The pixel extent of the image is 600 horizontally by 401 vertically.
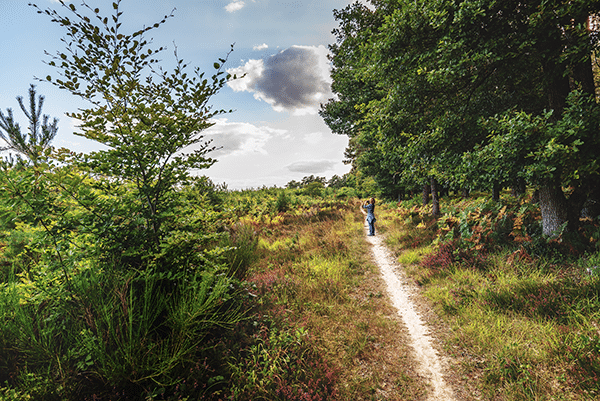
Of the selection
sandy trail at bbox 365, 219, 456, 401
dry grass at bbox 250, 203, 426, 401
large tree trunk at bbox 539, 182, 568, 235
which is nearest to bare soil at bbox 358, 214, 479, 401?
sandy trail at bbox 365, 219, 456, 401

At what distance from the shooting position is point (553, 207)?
5.51 meters

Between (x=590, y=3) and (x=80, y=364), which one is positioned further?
(x=590, y=3)

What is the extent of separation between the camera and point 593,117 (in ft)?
14.2

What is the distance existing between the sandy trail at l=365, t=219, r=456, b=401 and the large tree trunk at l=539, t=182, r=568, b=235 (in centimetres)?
360

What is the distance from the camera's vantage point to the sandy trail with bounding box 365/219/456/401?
3109 millimetres

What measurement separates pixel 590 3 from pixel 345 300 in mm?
7092

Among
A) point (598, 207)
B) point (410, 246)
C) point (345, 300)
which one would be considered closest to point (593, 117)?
point (598, 207)

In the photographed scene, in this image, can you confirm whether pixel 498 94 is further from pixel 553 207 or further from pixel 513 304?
pixel 513 304

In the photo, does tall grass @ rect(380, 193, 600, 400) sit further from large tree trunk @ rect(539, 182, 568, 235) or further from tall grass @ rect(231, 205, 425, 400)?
tall grass @ rect(231, 205, 425, 400)

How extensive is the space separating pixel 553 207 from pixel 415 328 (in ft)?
15.2

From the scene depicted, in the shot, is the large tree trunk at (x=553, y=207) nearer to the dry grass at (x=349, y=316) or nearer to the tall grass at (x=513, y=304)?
the tall grass at (x=513, y=304)

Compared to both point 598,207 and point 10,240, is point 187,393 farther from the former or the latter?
point 598,207

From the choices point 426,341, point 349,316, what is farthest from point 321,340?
point 426,341

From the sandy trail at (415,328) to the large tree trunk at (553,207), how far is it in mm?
3603
